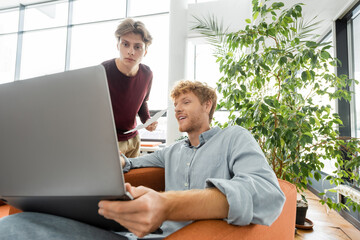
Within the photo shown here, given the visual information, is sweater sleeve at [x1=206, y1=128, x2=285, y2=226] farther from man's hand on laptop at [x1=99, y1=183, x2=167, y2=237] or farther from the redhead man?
man's hand on laptop at [x1=99, y1=183, x2=167, y2=237]

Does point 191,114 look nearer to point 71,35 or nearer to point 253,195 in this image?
point 253,195

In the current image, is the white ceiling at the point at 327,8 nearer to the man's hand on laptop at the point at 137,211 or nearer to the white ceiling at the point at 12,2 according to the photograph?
the man's hand on laptop at the point at 137,211

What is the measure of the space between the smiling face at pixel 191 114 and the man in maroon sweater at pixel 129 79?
223 mm

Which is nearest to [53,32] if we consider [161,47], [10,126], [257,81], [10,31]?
[10,31]

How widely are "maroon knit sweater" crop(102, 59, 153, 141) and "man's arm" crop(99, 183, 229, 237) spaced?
1.06m

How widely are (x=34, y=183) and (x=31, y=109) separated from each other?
6.5 inches

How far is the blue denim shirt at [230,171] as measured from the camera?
55cm

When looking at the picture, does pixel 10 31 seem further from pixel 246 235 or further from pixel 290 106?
pixel 246 235

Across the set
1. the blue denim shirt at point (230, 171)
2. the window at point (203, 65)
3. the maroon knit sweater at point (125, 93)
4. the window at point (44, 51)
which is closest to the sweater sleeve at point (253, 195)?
the blue denim shirt at point (230, 171)

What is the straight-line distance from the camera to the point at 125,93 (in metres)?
1.51

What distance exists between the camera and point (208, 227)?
0.53 meters

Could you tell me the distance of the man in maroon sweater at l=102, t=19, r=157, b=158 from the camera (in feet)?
4.52

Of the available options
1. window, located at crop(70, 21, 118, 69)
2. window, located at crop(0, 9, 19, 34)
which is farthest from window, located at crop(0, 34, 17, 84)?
window, located at crop(70, 21, 118, 69)

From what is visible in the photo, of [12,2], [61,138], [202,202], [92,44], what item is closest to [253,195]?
[202,202]
